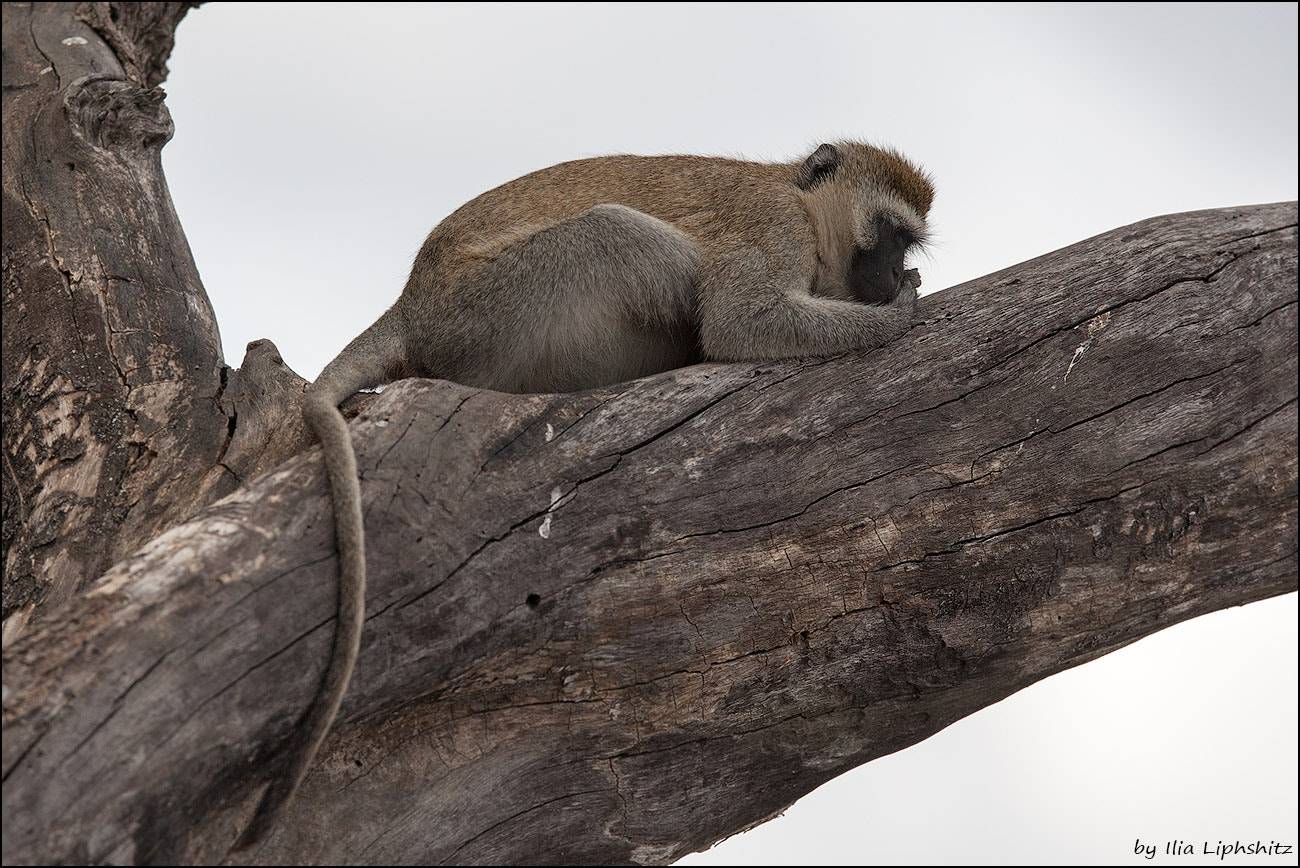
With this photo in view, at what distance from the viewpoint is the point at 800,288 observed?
449 cm

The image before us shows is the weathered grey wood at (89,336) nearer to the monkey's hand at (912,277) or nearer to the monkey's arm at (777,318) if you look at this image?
the monkey's arm at (777,318)

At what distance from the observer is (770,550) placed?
378 cm

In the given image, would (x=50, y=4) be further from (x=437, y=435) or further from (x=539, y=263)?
(x=437, y=435)

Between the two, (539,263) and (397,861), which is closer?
(397,861)

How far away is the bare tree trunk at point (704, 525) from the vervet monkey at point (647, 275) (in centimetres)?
27

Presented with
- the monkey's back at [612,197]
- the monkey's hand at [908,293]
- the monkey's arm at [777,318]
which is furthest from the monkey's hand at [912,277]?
the monkey's back at [612,197]

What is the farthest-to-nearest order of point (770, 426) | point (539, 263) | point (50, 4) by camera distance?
point (50, 4) < point (539, 263) < point (770, 426)

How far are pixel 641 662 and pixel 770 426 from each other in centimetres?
97

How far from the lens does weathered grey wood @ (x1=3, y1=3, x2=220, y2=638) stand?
3992mm

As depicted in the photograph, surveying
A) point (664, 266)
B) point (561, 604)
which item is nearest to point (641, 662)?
point (561, 604)

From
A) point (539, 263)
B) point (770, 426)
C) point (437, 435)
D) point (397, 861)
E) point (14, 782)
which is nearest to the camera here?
point (14, 782)

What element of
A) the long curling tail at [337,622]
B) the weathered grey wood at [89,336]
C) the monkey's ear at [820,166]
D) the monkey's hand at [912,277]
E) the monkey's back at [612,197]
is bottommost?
the long curling tail at [337,622]

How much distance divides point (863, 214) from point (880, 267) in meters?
0.27

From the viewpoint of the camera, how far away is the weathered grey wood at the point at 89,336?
3.99 metres
